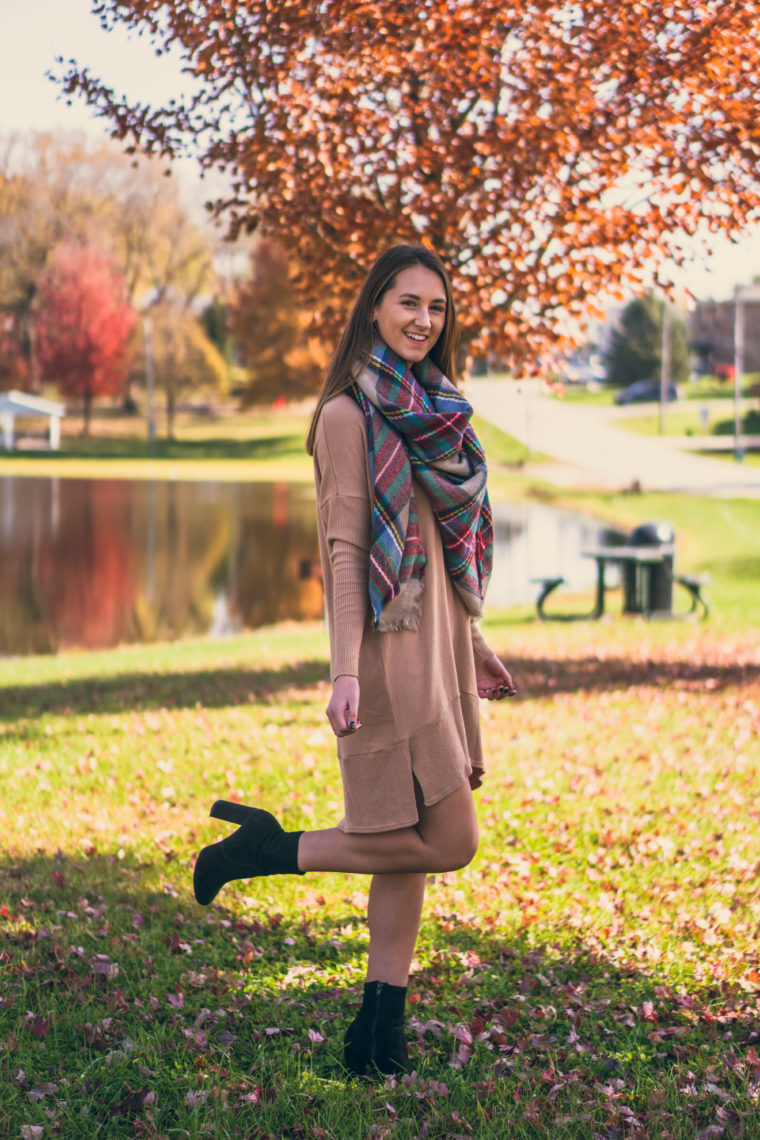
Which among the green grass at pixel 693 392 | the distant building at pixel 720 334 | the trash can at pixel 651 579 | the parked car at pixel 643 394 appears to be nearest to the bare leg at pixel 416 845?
the trash can at pixel 651 579

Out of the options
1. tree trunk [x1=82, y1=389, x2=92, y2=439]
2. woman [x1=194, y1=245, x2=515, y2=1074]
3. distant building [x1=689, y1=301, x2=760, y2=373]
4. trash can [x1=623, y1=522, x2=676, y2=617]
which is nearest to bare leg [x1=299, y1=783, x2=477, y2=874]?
woman [x1=194, y1=245, x2=515, y2=1074]

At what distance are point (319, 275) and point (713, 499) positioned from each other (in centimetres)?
2795

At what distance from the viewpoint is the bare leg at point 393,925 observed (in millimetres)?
3369

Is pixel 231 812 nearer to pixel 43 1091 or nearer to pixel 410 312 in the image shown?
pixel 43 1091

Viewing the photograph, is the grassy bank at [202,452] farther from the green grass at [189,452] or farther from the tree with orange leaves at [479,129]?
the tree with orange leaves at [479,129]

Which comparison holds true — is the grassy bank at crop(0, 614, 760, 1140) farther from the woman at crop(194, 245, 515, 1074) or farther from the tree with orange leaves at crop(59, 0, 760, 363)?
the tree with orange leaves at crop(59, 0, 760, 363)

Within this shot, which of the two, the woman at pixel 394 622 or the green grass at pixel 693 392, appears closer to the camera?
the woman at pixel 394 622

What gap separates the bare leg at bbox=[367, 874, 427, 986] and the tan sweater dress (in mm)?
296

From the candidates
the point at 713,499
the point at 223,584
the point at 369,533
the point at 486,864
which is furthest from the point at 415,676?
the point at 713,499

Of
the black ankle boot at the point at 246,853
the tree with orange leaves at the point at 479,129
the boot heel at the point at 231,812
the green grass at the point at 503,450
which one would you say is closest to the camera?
the black ankle boot at the point at 246,853

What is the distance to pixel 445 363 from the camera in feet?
11.7

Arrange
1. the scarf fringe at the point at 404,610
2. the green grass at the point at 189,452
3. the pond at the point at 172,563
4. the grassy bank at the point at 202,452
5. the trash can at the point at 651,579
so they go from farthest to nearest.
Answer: the green grass at the point at 189,452, the grassy bank at the point at 202,452, the pond at the point at 172,563, the trash can at the point at 651,579, the scarf fringe at the point at 404,610

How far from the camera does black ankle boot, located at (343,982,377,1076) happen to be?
3379 mm

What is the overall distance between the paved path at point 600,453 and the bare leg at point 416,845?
28.7 metres
